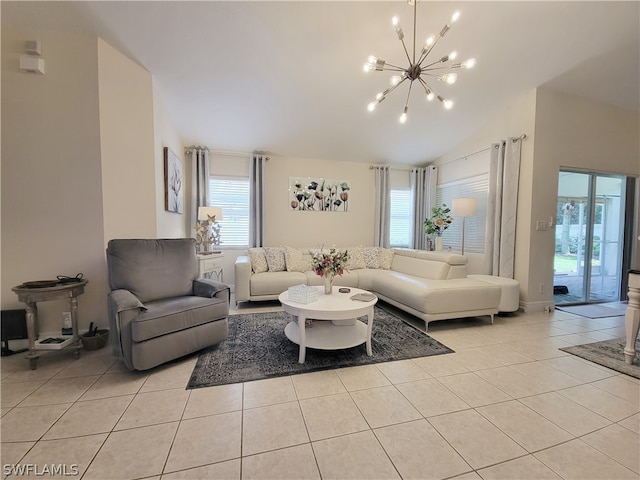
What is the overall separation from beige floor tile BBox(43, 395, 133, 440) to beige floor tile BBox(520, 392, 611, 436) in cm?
256

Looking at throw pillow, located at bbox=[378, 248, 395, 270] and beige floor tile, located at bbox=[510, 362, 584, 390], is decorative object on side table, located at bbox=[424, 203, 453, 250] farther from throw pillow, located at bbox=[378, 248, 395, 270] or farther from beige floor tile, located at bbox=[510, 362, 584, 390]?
beige floor tile, located at bbox=[510, 362, 584, 390]

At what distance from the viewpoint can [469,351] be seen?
2494 mm

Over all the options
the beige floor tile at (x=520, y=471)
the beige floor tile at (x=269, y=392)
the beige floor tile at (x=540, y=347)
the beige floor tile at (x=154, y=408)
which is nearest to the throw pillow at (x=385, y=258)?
the beige floor tile at (x=540, y=347)

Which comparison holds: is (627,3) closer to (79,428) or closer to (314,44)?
(314,44)

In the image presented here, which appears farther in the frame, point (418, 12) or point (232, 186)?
point (232, 186)

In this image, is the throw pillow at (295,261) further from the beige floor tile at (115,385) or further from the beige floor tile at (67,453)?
the beige floor tile at (67,453)

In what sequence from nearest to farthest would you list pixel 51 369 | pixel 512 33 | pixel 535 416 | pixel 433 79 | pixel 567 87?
pixel 535 416, pixel 51 369, pixel 512 33, pixel 433 79, pixel 567 87

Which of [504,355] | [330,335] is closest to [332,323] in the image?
[330,335]

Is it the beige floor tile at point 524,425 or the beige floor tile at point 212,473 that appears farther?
the beige floor tile at point 524,425

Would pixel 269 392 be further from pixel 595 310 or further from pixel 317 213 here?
pixel 595 310

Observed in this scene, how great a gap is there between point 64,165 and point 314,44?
2.65 metres

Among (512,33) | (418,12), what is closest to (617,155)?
(512,33)

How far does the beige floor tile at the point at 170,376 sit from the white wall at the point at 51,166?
1323 millimetres

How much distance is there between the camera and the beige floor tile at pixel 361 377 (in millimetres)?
1938
